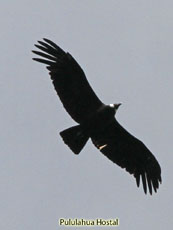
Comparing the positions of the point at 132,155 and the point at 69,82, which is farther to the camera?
the point at 132,155

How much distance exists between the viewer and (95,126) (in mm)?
26672

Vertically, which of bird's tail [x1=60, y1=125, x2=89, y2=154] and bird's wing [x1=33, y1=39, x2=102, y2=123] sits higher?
bird's wing [x1=33, y1=39, x2=102, y2=123]

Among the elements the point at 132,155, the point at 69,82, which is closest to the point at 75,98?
the point at 69,82

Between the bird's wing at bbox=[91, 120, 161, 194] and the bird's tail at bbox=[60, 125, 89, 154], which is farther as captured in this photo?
the bird's wing at bbox=[91, 120, 161, 194]

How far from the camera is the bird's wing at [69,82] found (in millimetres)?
26469

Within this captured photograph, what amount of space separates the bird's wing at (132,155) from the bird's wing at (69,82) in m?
1.30

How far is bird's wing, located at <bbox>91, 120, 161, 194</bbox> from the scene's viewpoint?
90.5 feet

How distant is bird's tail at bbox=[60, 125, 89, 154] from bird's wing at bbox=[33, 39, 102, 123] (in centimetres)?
28

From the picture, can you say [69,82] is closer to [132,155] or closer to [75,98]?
[75,98]

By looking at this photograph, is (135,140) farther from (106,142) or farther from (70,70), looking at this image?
(70,70)

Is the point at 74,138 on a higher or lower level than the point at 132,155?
higher

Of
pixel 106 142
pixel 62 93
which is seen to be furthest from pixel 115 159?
pixel 62 93

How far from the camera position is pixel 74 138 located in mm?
26469

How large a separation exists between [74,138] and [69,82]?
153cm
